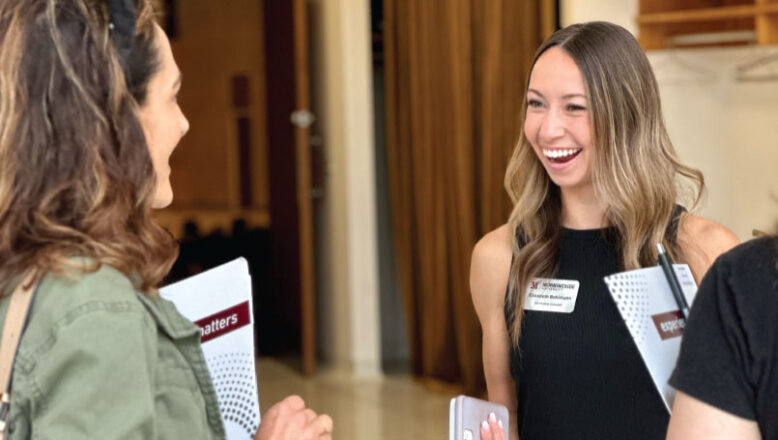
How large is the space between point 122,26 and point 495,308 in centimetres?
118

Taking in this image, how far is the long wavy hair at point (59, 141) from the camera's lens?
1281 mm

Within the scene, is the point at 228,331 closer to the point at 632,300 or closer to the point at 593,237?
the point at 632,300

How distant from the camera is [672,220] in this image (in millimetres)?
2176

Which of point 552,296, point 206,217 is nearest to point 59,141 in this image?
point 552,296

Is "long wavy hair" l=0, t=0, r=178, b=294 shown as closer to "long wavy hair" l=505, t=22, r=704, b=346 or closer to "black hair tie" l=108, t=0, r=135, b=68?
"black hair tie" l=108, t=0, r=135, b=68

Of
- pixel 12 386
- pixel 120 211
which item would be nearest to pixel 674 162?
pixel 120 211

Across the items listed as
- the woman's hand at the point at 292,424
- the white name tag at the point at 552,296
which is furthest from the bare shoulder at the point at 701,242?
the woman's hand at the point at 292,424

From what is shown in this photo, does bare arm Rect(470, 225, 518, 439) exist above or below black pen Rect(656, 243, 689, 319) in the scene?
below

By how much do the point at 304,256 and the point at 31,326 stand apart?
5220 millimetres

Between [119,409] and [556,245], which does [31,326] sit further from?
[556,245]

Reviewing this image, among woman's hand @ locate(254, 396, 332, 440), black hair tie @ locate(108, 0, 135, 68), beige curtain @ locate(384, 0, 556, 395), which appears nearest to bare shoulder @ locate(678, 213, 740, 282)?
woman's hand @ locate(254, 396, 332, 440)

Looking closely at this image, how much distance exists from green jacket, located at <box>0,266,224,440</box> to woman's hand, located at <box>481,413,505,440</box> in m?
0.79

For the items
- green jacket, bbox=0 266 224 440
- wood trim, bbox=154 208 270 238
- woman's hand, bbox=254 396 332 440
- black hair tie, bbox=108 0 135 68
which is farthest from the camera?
wood trim, bbox=154 208 270 238

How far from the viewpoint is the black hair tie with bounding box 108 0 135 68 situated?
134 centimetres
